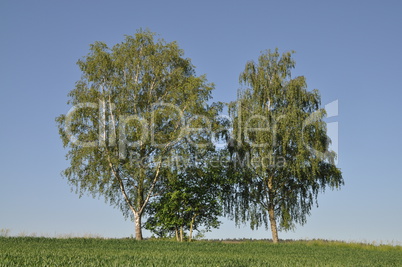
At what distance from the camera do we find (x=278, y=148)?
34.1 metres

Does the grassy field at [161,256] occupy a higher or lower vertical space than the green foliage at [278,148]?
lower

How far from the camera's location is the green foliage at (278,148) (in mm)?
33500

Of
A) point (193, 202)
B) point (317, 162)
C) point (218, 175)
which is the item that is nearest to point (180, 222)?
point (193, 202)

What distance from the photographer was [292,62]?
1414 inches

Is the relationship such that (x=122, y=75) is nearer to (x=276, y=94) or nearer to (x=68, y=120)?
(x=68, y=120)

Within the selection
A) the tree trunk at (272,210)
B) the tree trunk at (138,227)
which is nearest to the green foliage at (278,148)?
the tree trunk at (272,210)

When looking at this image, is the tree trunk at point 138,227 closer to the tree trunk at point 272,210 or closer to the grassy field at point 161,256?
the grassy field at point 161,256

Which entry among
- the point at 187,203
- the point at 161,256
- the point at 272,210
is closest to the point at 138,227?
the point at 187,203

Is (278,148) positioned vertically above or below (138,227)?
above

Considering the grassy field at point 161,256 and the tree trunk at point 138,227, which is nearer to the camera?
the grassy field at point 161,256

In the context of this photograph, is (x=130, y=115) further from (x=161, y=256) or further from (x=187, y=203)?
(x=161, y=256)

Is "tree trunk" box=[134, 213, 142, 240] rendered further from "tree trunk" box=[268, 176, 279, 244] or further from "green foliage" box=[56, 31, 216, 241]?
"tree trunk" box=[268, 176, 279, 244]

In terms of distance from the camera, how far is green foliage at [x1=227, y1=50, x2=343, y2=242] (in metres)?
33.5

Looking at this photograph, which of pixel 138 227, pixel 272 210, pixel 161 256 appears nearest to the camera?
pixel 161 256
